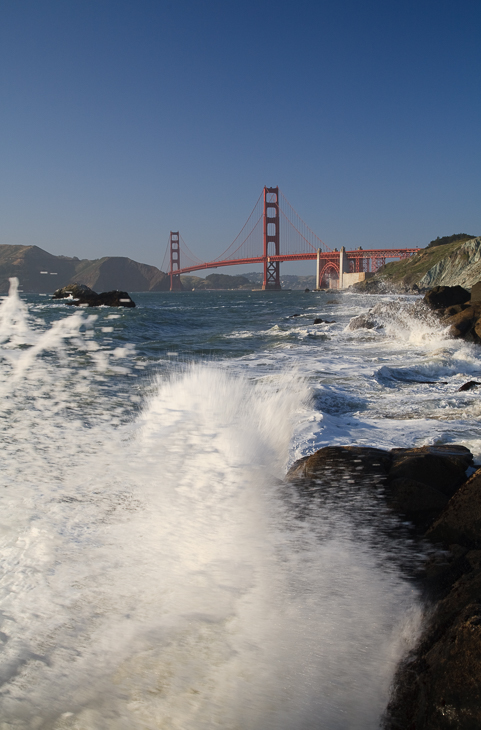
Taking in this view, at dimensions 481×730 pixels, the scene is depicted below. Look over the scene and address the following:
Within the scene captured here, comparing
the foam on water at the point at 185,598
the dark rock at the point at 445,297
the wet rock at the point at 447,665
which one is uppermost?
the dark rock at the point at 445,297

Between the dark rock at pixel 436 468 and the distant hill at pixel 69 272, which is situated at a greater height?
the distant hill at pixel 69 272

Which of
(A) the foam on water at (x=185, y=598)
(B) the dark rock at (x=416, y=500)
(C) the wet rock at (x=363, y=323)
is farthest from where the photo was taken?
(C) the wet rock at (x=363, y=323)

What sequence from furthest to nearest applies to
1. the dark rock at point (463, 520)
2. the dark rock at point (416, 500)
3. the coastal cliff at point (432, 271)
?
the coastal cliff at point (432, 271) → the dark rock at point (416, 500) → the dark rock at point (463, 520)

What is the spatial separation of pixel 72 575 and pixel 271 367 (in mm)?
5097

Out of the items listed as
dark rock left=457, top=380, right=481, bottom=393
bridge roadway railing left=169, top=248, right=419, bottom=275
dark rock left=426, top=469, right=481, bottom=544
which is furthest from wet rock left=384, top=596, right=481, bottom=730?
bridge roadway railing left=169, top=248, right=419, bottom=275

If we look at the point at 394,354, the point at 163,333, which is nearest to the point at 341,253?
the point at 163,333

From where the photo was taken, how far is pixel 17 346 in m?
9.05

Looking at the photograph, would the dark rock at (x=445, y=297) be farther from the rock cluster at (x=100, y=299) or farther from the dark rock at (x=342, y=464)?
the rock cluster at (x=100, y=299)

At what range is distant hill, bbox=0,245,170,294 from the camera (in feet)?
198

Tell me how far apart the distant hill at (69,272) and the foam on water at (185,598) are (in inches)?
2401

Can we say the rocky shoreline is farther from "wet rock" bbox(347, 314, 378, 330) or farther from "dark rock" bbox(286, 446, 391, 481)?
"wet rock" bbox(347, 314, 378, 330)

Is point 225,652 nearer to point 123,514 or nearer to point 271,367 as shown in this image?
point 123,514

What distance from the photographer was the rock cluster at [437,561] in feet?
3.21

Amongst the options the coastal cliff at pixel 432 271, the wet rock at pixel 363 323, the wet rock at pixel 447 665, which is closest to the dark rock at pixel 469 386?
the wet rock at pixel 447 665
